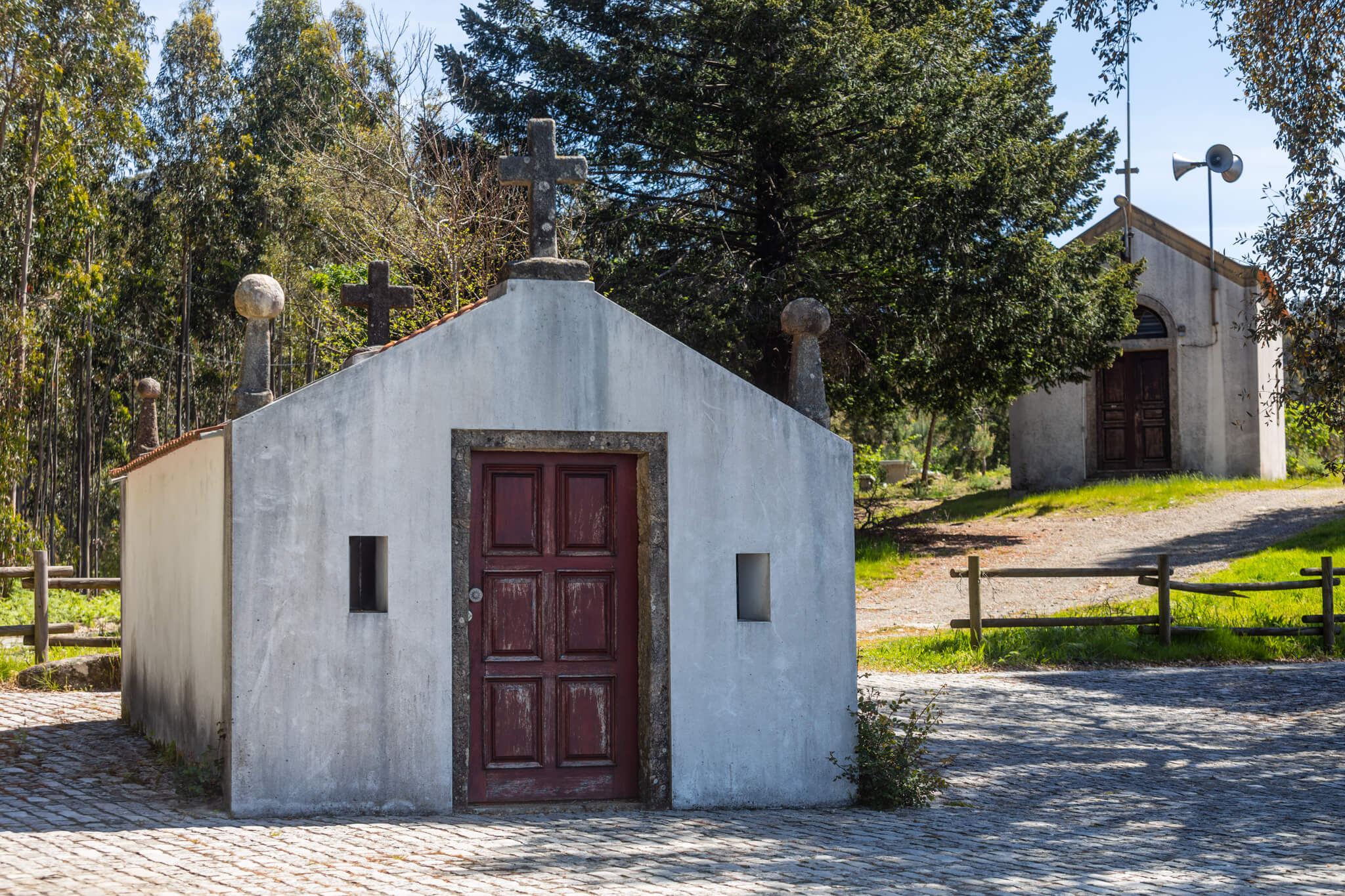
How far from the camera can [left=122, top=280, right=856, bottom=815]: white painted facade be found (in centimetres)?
696

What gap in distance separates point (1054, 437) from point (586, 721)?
1999 cm

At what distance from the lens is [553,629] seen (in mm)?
7492

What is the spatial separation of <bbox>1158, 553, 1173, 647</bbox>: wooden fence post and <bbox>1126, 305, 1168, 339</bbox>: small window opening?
12233 millimetres

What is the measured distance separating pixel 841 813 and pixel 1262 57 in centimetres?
892

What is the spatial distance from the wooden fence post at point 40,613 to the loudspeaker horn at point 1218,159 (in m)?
21.9

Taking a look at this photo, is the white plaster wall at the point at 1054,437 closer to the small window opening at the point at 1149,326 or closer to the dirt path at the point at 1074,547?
the small window opening at the point at 1149,326

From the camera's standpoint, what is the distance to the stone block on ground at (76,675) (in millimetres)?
12328

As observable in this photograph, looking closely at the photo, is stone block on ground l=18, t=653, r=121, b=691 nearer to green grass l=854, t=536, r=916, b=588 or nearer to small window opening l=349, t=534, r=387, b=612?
small window opening l=349, t=534, r=387, b=612

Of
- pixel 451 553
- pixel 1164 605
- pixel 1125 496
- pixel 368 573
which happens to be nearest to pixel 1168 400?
pixel 1125 496

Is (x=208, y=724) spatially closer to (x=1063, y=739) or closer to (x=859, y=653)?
(x=1063, y=739)

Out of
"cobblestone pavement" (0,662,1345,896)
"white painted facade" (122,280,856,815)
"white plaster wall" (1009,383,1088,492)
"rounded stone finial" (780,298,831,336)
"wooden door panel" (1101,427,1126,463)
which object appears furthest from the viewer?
"wooden door panel" (1101,427,1126,463)

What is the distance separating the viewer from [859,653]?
46.3 feet

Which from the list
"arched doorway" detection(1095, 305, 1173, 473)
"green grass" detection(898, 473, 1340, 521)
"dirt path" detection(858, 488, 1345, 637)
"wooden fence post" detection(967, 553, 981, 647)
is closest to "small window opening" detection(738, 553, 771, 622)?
"wooden fence post" detection(967, 553, 981, 647)

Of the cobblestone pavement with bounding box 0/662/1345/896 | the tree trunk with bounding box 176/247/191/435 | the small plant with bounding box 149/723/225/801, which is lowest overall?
the cobblestone pavement with bounding box 0/662/1345/896
